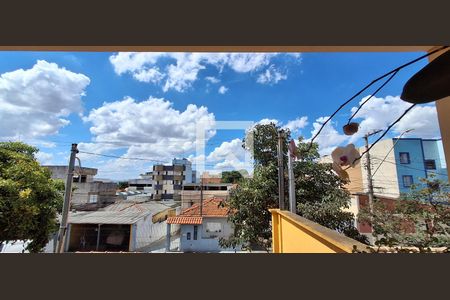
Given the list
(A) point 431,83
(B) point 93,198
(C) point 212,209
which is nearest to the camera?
(A) point 431,83

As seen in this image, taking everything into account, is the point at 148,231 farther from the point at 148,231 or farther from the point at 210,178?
the point at 210,178

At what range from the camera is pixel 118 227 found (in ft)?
8.82

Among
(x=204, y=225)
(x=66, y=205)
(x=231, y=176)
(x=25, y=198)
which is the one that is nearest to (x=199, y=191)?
(x=231, y=176)

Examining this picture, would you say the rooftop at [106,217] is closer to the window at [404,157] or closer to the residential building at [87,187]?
the residential building at [87,187]

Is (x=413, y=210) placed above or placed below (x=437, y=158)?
below

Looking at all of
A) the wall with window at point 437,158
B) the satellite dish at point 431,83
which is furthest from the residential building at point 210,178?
the satellite dish at point 431,83

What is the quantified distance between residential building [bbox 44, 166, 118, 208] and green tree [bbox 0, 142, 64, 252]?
122mm

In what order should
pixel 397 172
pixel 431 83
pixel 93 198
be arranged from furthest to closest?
1. pixel 397 172
2. pixel 93 198
3. pixel 431 83

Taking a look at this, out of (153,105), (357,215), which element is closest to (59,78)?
(153,105)

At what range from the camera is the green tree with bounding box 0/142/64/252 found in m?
1.99

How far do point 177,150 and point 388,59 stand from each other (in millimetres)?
1992

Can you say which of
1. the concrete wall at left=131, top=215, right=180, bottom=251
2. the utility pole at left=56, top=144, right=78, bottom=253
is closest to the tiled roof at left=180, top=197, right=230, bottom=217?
the concrete wall at left=131, top=215, right=180, bottom=251

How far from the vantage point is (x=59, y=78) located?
182 centimetres

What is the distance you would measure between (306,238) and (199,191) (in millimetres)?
1893
